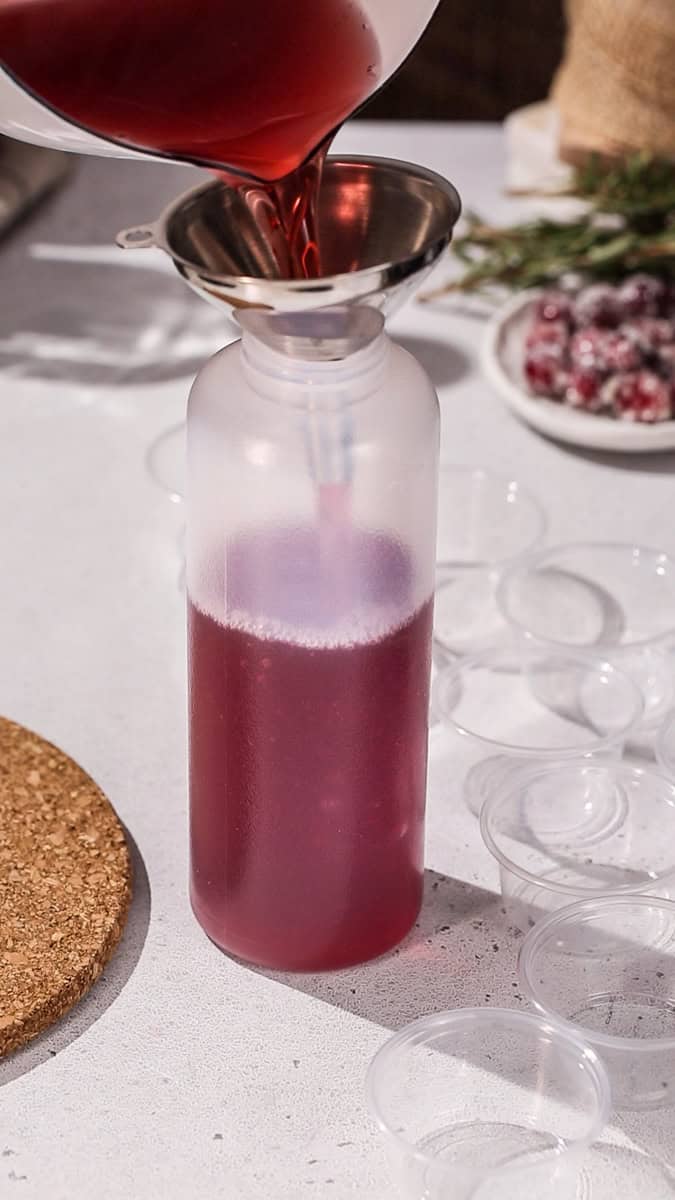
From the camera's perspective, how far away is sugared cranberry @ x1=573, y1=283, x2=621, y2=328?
1.43m

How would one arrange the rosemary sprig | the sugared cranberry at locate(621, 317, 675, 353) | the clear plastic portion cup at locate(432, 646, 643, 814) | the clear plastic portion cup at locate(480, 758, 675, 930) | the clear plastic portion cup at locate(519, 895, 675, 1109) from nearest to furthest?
the clear plastic portion cup at locate(519, 895, 675, 1109)
the clear plastic portion cup at locate(480, 758, 675, 930)
the clear plastic portion cup at locate(432, 646, 643, 814)
the sugared cranberry at locate(621, 317, 675, 353)
the rosemary sprig

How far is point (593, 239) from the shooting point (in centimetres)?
156

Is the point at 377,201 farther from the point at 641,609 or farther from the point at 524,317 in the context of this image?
the point at 524,317

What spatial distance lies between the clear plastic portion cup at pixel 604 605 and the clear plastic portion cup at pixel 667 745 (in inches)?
3.2

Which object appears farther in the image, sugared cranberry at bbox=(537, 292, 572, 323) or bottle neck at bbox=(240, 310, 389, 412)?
sugared cranberry at bbox=(537, 292, 572, 323)

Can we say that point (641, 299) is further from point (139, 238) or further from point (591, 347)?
point (139, 238)

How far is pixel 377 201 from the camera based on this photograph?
0.83 metres

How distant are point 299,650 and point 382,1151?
240 mm

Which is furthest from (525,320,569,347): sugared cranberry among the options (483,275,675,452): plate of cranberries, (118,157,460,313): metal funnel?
(118,157,460,313): metal funnel

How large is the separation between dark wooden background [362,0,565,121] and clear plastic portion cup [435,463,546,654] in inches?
70.7

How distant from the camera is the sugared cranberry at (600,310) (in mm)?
1427

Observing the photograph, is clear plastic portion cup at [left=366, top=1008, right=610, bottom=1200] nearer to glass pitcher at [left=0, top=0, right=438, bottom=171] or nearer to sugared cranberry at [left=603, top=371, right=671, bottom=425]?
glass pitcher at [left=0, top=0, right=438, bottom=171]

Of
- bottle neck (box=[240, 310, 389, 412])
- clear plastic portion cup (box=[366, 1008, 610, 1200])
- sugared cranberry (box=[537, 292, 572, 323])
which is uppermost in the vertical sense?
bottle neck (box=[240, 310, 389, 412])

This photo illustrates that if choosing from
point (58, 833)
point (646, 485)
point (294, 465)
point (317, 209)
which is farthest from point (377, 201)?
point (646, 485)
